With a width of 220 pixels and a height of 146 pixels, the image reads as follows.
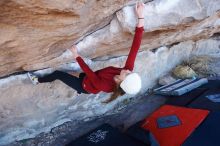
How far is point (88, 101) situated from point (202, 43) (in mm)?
1734

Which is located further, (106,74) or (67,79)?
(67,79)

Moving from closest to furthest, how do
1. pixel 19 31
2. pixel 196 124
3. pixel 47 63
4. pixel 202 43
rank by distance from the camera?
pixel 19 31 < pixel 47 63 < pixel 196 124 < pixel 202 43

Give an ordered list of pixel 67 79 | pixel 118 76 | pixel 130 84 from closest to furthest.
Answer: pixel 130 84 < pixel 118 76 < pixel 67 79

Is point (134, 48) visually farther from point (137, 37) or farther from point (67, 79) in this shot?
point (67, 79)

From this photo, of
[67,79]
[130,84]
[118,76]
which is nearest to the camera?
[130,84]

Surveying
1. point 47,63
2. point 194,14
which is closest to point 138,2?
point 194,14

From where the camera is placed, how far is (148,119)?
2.79m

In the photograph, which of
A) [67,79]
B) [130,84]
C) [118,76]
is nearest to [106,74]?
[118,76]

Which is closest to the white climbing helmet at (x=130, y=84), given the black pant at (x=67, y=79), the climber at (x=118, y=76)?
the climber at (x=118, y=76)

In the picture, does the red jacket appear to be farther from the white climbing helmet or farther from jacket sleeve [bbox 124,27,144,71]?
the white climbing helmet

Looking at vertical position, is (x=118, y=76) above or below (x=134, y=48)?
below

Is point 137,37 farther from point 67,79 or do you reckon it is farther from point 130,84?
point 67,79

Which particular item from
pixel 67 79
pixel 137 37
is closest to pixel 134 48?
pixel 137 37

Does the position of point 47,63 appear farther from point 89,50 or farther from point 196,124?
point 196,124
